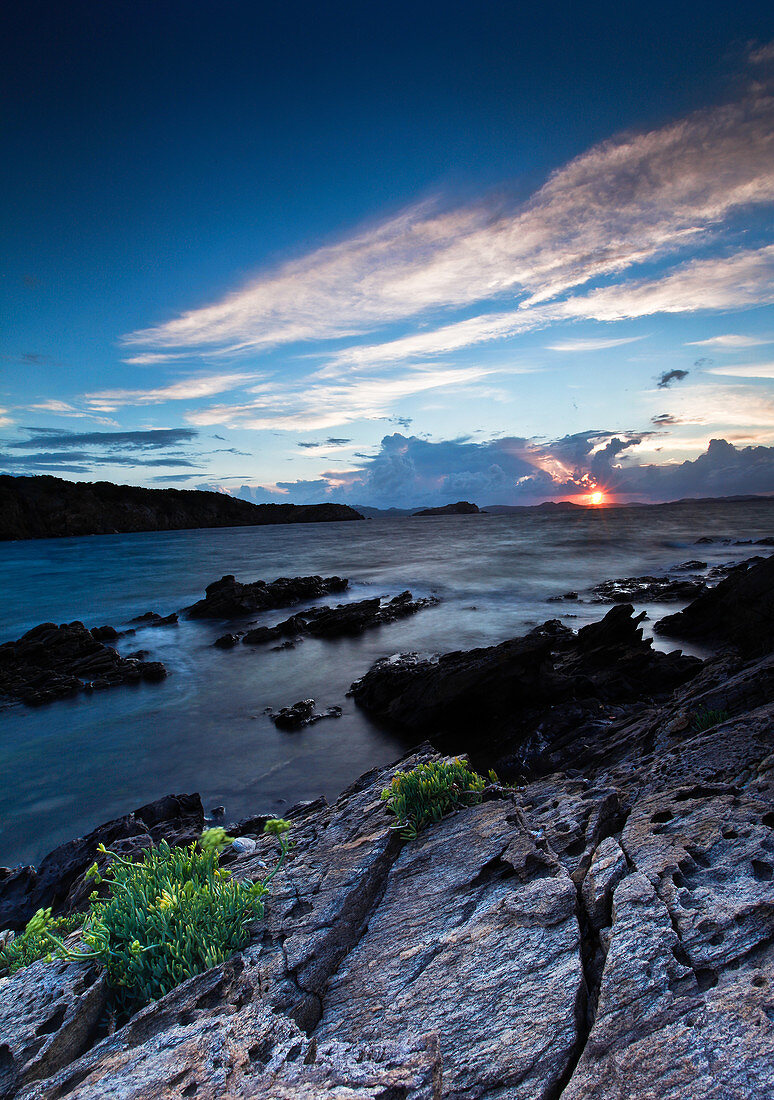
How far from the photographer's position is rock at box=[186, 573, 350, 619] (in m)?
31.3

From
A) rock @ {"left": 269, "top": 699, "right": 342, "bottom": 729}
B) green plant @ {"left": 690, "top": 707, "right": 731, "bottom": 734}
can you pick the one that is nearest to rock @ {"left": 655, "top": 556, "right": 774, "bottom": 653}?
green plant @ {"left": 690, "top": 707, "right": 731, "bottom": 734}

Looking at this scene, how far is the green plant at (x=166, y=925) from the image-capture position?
10.9ft

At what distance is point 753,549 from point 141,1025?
61.9 meters

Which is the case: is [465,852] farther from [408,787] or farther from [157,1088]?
[157,1088]

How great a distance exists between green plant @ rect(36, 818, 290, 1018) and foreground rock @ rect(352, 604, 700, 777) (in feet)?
25.2

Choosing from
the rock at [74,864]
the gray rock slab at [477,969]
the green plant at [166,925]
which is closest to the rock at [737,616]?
the gray rock slab at [477,969]

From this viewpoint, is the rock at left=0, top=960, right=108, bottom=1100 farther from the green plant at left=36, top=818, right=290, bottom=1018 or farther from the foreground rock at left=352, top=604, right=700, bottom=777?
the foreground rock at left=352, top=604, right=700, bottom=777

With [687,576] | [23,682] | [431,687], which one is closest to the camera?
[431,687]

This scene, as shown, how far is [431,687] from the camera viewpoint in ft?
45.2

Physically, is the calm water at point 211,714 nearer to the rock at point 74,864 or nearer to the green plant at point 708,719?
the rock at point 74,864

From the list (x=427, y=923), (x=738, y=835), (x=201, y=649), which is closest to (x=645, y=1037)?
(x=427, y=923)

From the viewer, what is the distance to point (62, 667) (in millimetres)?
20625

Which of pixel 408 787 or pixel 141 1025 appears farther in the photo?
pixel 408 787

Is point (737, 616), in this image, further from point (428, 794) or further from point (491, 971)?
point (491, 971)
